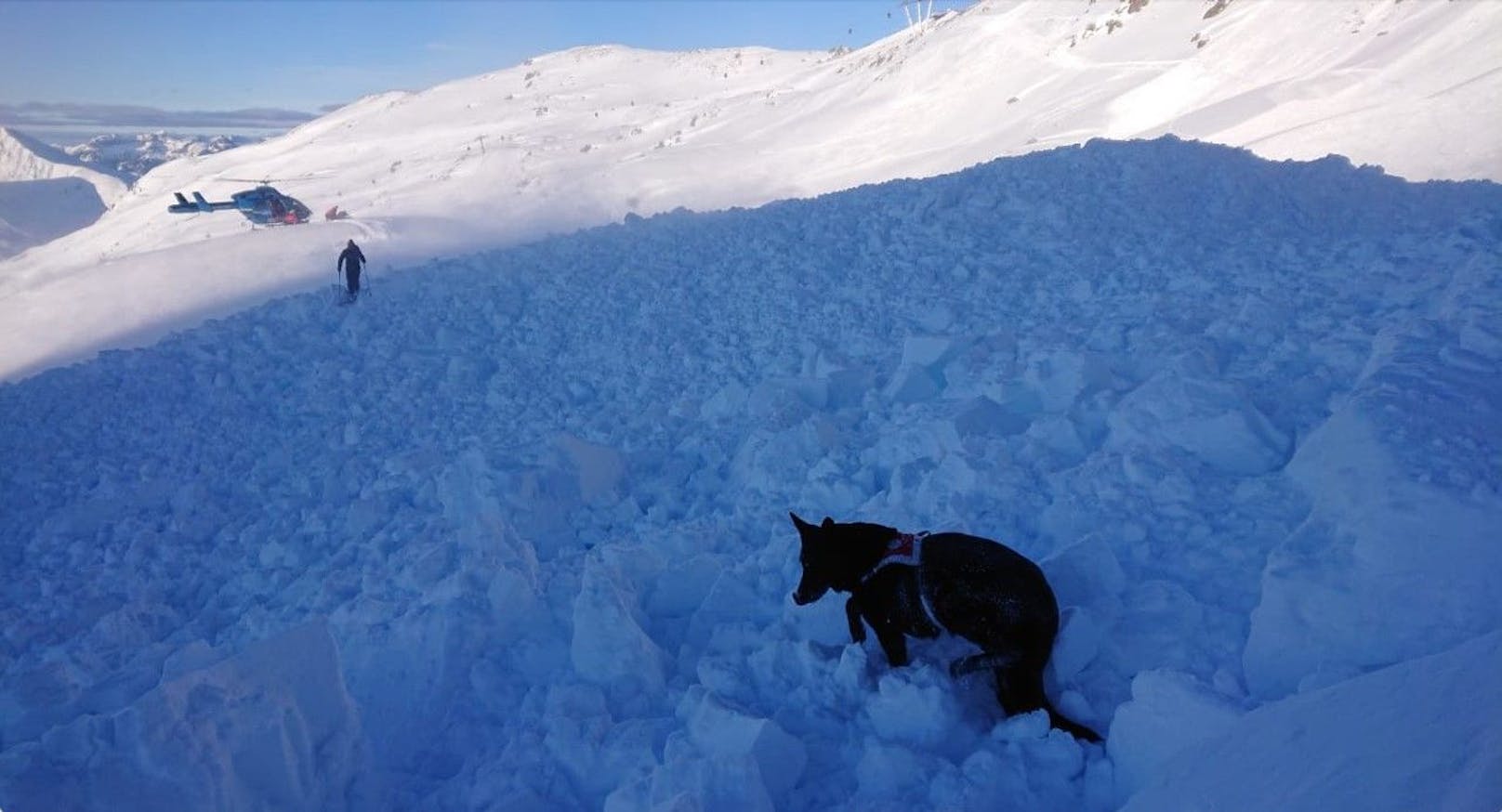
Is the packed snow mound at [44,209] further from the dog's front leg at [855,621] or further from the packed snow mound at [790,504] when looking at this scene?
the dog's front leg at [855,621]

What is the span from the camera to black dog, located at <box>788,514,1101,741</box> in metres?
3.16

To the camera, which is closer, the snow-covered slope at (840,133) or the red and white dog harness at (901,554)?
the red and white dog harness at (901,554)

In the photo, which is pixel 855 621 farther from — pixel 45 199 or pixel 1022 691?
pixel 45 199

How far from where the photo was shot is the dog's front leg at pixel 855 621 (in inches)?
139

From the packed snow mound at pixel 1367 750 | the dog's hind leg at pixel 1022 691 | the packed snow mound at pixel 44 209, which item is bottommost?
the dog's hind leg at pixel 1022 691

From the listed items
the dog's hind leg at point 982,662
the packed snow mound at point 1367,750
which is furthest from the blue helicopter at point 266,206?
the packed snow mound at point 1367,750

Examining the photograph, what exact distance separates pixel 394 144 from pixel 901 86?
29143mm

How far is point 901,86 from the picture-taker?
33562 mm

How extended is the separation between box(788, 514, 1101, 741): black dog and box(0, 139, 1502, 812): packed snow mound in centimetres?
16

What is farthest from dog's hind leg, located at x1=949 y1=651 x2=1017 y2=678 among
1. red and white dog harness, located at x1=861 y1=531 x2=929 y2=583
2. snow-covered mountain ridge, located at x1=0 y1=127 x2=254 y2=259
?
snow-covered mountain ridge, located at x1=0 y1=127 x2=254 y2=259

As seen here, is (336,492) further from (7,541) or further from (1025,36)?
(1025,36)

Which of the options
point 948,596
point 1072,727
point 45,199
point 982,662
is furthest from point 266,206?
point 45,199

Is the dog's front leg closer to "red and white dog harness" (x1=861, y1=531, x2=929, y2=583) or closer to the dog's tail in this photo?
"red and white dog harness" (x1=861, y1=531, x2=929, y2=583)

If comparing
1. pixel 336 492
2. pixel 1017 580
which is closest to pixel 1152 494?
pixel 1017 580
